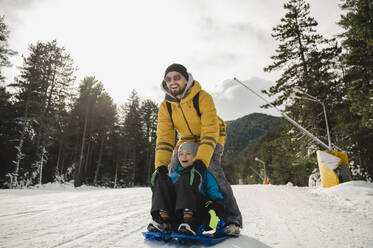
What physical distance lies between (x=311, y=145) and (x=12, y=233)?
15.8 m

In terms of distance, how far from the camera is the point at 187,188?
1.94m

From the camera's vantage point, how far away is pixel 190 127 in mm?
→ 2574

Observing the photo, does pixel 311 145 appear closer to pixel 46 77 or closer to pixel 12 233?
pixel 12 233

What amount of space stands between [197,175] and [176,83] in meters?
1.24

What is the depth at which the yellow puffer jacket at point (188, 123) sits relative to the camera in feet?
7.75

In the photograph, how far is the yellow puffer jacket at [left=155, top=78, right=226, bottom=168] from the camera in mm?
2363

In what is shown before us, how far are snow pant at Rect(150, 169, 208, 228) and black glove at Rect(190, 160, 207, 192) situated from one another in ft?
0.13

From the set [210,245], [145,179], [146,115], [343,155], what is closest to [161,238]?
[210,245]

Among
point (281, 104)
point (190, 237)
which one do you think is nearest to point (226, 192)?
point (190, 237)

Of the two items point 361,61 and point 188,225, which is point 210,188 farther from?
point 361,61

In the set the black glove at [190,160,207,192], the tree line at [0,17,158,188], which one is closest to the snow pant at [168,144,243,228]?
the black glove at [190,160,207,192]

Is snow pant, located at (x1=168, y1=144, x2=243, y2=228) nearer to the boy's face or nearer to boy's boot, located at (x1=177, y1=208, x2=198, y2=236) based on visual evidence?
the boy's face

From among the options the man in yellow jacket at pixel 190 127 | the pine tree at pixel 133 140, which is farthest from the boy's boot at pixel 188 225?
the pine tree at pixel 133 140

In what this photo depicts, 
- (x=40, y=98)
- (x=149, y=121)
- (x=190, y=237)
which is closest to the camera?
(x=190, y=237)
